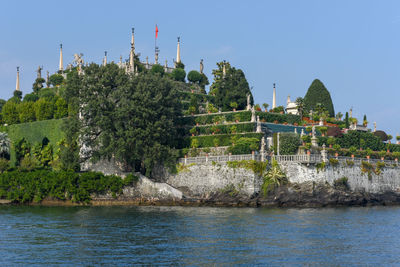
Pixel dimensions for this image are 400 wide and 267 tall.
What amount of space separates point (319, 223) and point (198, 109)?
43243mm

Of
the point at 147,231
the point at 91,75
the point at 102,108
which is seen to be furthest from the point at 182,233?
the point at 91,75

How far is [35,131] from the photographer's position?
320ft

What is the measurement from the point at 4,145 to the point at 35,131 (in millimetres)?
5770

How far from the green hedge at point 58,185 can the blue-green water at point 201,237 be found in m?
9.40

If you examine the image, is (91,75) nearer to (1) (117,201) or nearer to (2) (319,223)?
(1) (117,201)

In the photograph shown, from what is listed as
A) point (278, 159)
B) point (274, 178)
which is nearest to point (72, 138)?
point (278, 159)

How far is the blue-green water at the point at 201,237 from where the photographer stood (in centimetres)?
3609

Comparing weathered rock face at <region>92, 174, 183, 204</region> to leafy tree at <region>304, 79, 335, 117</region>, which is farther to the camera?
leafy tree at <region>304, 79, 335, 117</region>

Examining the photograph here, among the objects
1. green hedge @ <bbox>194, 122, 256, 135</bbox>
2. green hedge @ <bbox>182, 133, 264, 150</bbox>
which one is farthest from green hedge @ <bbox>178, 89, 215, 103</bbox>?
green hedge @ <bbox>182, 133, 264, 150</bbox>

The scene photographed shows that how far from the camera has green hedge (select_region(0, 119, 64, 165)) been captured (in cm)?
9319

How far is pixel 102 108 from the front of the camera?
7319 cm

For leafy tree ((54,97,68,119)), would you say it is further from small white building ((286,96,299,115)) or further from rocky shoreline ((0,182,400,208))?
small white building ((286,96,299,115))

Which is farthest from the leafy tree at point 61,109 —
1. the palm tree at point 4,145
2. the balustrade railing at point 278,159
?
the balustrade railing at point 278,159

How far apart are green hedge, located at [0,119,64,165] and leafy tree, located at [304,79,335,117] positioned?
40497mm
